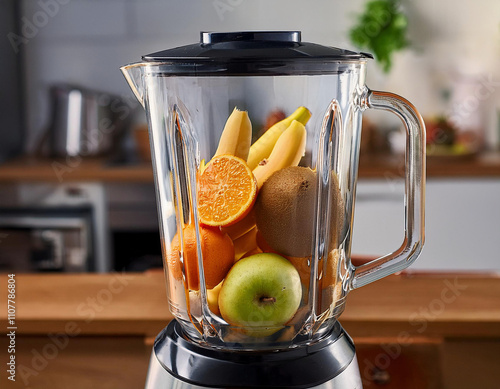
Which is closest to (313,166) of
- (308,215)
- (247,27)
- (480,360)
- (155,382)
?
(308,215)

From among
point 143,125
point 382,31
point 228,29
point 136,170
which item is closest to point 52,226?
point 136,170

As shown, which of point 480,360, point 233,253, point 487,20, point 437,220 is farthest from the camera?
point 487,20

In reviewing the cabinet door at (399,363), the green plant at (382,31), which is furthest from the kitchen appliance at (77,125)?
the cabinet door at (399,363)

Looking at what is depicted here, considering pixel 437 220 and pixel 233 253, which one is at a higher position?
pixel 233 253

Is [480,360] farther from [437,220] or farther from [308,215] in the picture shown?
[437,220]

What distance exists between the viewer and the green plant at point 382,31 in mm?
2324

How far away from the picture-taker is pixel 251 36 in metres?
0.46

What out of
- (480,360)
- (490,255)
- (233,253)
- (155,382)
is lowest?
(490,255)

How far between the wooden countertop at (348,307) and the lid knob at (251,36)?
368 mm

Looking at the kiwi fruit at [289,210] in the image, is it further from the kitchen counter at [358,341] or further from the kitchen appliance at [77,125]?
the kitchen appliance at [77,125]

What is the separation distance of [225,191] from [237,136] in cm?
4

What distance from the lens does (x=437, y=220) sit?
2.05m

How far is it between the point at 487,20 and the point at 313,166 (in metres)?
2.21

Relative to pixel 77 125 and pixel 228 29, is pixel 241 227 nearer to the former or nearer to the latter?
pixel 77 125
